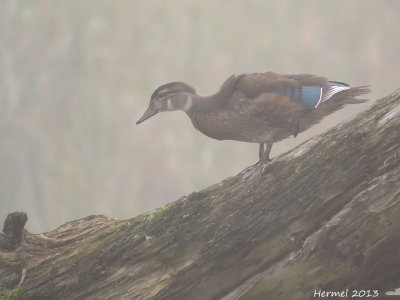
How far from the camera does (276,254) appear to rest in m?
4.11

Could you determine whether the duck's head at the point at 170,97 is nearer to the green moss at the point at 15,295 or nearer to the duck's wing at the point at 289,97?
the duck's wing at the point at 289,97

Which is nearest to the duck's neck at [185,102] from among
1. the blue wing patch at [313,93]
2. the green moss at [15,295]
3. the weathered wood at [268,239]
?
the blue wing patch at [313,93]

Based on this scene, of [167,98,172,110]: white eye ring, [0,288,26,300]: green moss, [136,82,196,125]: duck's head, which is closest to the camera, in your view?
[0,288,26,300]: green moss

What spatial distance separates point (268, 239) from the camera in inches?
164

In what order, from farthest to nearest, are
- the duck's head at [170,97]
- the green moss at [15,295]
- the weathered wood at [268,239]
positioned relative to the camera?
the duck's head at [170,97] < the green moss at [15,295] < the weathered wood at [268,239]

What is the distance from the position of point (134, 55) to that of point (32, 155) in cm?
672

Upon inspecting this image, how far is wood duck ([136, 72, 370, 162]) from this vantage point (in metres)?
5.57

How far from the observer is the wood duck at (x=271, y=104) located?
5.57 meters

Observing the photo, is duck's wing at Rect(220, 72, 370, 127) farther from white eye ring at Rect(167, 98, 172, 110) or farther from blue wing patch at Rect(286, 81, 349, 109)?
white eye ring at Rect(167, 98, 172, 110)

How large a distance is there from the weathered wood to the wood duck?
3.25 feet

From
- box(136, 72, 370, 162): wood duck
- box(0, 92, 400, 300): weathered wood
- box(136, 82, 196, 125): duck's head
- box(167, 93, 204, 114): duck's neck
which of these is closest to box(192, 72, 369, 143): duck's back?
box(136, 72, 370, 162): wood duck

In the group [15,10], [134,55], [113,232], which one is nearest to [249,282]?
[113,232]

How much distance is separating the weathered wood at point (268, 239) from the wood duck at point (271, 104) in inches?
38.9

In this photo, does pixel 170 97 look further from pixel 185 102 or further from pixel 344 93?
pixel 344 93
